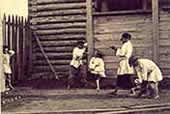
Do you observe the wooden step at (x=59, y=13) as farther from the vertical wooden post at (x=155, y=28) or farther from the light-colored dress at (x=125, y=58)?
the light-colored dress at (x=125, y=58)

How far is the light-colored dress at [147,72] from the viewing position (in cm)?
1134

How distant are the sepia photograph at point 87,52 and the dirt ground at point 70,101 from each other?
0.03m

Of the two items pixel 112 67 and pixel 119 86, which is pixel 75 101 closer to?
pixel 119 86

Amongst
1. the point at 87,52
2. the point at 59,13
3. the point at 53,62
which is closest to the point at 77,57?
the point at 87,52

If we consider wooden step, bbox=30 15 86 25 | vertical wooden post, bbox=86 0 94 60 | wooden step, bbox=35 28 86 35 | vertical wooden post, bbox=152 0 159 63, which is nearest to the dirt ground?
vertical wooden post, bbox=152 0 159 63

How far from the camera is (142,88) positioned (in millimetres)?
12055

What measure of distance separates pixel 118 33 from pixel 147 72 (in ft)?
13.1

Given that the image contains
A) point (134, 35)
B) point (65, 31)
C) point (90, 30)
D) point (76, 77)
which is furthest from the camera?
point (65, 31)

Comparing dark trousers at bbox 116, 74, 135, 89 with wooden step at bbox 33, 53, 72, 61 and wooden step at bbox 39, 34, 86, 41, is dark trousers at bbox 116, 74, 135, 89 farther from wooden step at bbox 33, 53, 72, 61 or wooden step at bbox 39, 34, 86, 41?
wooden step at bbox 33, 53, 72, 61

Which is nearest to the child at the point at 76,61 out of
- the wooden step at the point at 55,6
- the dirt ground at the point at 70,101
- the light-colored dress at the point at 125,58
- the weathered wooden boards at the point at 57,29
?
the dirt ground at the point at 70,101

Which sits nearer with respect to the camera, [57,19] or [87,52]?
[87,52]

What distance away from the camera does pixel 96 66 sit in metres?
13.9

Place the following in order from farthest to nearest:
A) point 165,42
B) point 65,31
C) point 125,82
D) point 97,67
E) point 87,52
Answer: point 65,31 → point 87,52 → point 165,42 → point 97,67 → point 125,82

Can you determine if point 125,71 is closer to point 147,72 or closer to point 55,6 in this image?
point 147,72
